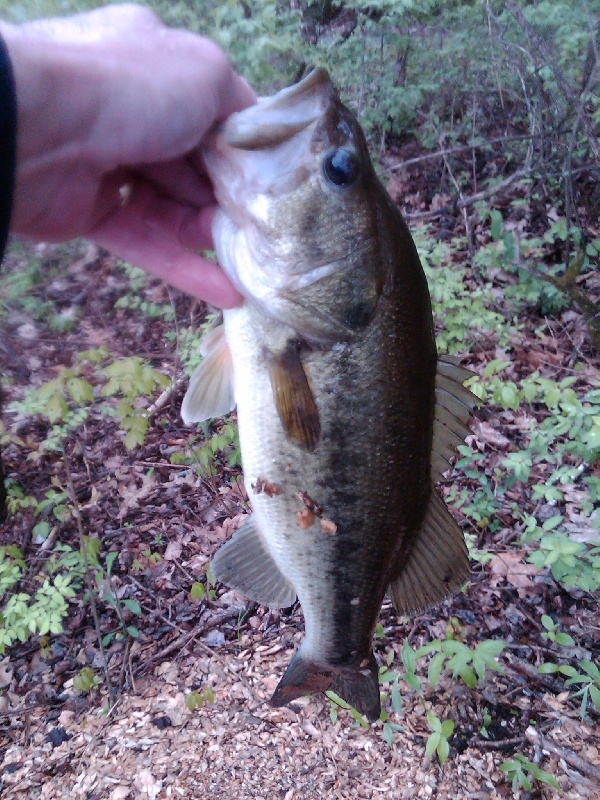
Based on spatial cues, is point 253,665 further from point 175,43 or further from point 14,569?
point 175,43

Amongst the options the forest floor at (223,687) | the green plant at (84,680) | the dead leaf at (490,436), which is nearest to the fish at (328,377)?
the forest floor at (223,687)

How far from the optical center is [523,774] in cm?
251

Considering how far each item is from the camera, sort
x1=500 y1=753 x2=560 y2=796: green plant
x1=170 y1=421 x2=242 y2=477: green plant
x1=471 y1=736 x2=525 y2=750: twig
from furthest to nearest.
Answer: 1. x1=170 y1=421 x2=242 y2=477: green plant
2. x1=471 y1=736 x2=525 y2=750: twig
3. x1=500 y1=753 x2=560 y2=796: green plant

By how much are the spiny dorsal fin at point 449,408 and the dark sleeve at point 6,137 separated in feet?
4.28

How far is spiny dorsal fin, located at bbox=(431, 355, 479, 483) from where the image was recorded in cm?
175

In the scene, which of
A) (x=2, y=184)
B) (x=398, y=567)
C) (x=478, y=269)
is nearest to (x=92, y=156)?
(x=2, y=184)

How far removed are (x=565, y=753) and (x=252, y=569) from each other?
1.92 m

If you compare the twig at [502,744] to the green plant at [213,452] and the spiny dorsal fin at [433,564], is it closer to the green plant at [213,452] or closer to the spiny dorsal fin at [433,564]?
the spiny dorsal fin at [433,564]

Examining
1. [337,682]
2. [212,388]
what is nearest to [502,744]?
[337,682]

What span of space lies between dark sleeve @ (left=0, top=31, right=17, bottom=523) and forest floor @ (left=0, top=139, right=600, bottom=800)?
2670 millimetres

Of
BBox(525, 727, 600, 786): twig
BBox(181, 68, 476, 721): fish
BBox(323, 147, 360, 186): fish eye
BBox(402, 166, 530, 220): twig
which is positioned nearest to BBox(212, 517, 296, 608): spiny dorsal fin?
BBox(181, 68, 476, 721): fish

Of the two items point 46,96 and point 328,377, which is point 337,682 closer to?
point 328,377

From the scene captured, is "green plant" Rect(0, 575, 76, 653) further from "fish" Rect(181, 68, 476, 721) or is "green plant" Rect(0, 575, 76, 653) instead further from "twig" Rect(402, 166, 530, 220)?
"twig" Rect(402, 166, 530, 220)

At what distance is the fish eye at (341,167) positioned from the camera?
4.86 feet
